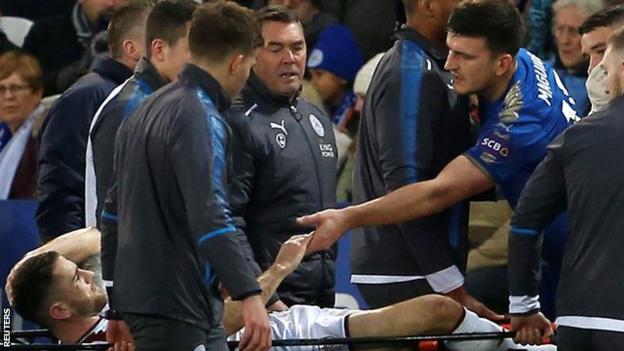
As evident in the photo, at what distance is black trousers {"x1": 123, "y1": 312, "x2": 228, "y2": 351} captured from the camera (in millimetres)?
6543

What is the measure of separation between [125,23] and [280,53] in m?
0.86

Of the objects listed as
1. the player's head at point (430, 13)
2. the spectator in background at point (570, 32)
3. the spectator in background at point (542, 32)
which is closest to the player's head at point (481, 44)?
the player's head at point (430, 13)

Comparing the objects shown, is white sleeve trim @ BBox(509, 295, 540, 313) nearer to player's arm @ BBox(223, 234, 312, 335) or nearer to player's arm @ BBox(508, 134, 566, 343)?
player's arm @ BBox(508, 134, 566, 343)

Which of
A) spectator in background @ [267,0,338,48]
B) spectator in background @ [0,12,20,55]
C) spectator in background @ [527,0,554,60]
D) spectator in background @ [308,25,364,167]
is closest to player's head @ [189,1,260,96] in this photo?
spectator in background @ [527,0,554,60]

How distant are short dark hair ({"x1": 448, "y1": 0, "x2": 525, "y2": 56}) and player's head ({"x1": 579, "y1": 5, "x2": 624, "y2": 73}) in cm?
34

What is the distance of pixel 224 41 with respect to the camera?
668 cm

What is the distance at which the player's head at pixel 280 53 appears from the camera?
7.99 m

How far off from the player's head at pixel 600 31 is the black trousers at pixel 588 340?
1.42 metres

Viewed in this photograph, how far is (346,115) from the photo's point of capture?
10922mm

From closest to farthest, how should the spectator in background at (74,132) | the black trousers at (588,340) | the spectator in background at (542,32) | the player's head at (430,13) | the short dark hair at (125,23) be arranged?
the black trousers at (588,340), the player's head at (430,13), the short dark hair at (125,23), the spectator in background at (74,132), the spectator in background at (542,32)

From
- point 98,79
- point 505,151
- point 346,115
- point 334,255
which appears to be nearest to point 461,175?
point 505,151

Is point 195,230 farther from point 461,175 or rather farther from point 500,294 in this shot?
point 500,294

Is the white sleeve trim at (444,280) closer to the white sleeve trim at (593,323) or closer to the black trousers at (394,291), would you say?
the black trousers at (394,291)

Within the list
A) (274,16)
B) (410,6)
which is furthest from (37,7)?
(410,6)
